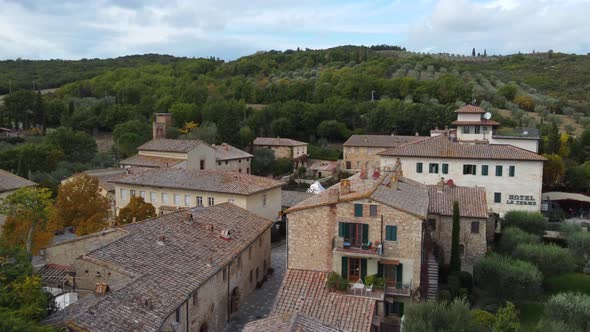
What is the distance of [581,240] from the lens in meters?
32.7

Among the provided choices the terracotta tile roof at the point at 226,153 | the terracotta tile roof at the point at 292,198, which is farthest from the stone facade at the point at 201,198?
the terracotta tile roof at the point at 226,153

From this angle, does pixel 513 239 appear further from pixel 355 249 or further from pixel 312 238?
pixel 312 238

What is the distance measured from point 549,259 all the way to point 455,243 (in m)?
5.64

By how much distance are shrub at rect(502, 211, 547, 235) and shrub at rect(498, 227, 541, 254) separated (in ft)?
6.83

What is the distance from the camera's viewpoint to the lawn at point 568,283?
28.8 m

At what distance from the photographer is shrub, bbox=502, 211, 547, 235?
35.9m

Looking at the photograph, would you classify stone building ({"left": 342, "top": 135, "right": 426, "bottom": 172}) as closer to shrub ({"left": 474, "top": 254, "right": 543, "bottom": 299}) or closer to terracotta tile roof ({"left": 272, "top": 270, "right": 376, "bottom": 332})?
shrub ({"left": 474, "top": 254, "right": 543, "bottom": 299})

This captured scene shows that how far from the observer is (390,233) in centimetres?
2370

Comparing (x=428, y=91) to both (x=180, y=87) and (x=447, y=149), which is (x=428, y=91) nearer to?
(x=180, y=87)

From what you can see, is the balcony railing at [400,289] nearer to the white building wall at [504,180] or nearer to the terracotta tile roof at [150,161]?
the white building wall at [504,180]

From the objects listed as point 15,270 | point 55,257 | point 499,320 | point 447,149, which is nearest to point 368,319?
point 499,320

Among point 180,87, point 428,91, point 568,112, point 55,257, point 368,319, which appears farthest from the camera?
point 180,87

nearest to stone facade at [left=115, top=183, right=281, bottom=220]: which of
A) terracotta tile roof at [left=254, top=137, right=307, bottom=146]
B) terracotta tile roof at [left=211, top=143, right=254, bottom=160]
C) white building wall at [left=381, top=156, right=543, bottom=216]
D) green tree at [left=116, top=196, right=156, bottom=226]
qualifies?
green tree at [left=116, top=196, right=156, bottom=226]

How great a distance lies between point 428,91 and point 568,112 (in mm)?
26097
